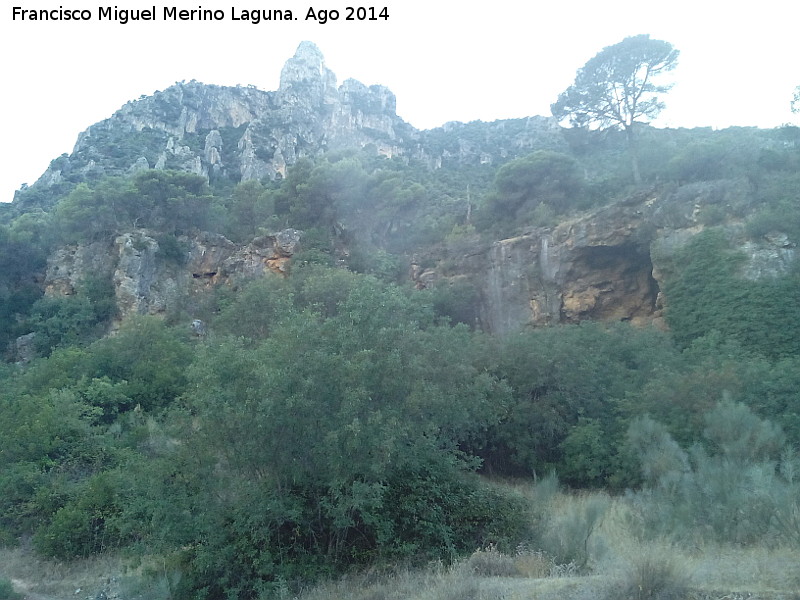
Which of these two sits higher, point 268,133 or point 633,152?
point 268,133

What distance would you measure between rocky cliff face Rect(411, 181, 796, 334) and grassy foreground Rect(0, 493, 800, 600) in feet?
52.9

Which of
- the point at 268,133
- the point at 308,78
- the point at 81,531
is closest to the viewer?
the point at 81,531

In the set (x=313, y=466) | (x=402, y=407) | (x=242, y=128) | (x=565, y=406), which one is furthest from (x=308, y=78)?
(x=313, y=466)

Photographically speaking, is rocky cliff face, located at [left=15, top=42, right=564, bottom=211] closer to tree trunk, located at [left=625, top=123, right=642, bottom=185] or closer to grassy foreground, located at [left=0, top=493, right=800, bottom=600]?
tree trunk, located at [left=625, top=123, right=642, bottom=185]

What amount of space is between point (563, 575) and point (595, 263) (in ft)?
71.1

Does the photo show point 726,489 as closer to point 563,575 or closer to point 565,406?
point 563,575

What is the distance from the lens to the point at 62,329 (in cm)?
3000

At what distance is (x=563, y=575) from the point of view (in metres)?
7.82

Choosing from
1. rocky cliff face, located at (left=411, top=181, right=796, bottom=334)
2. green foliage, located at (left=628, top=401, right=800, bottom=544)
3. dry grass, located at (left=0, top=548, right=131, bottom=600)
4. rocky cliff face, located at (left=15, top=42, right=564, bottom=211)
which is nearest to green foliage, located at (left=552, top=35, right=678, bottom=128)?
rocky cliff face, located at (left=411, top=181, right=796, bottom=334)

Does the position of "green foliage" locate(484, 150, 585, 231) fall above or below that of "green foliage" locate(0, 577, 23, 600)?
above

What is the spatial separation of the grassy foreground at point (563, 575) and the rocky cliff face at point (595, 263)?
16125 millimetres

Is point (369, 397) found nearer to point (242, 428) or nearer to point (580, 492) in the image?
point (242, 428)

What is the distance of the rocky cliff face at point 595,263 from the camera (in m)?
25.4

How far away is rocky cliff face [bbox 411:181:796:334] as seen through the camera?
2542 centimetres
